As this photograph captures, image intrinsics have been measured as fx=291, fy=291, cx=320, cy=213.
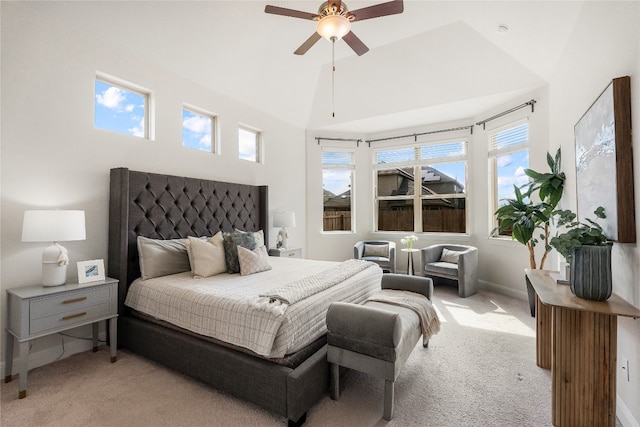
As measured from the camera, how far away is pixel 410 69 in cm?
467

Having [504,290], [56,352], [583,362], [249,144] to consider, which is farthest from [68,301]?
[504,290]

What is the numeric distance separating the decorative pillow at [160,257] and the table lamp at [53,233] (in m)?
0.57

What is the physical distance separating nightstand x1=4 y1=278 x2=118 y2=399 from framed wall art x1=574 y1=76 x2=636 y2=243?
3.96m

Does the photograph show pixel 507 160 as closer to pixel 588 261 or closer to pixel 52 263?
pixel 588 261

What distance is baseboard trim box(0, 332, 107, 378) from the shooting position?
2467 mm

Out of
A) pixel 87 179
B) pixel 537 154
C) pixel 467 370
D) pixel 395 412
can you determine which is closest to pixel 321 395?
pixel 395 412

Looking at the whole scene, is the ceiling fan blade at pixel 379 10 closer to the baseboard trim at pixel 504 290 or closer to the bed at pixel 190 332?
the bed at pixel 190 332

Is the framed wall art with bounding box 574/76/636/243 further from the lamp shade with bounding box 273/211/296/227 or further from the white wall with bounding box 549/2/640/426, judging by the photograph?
the lamp shade with bounding box 273/211/296/227

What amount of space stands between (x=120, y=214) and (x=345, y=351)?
259 centimetres

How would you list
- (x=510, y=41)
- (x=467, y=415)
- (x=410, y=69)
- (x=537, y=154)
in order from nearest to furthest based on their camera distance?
(x=467, y=415) → (x=510, y=41) → (x=537, y=154) → (x=410, y=69)

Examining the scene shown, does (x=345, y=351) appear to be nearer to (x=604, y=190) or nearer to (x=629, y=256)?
(x=629, y=256)

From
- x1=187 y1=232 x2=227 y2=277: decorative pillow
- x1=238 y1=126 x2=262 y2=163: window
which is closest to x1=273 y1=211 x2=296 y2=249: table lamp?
x1=238 y1=126 x2=262 y2=163: window

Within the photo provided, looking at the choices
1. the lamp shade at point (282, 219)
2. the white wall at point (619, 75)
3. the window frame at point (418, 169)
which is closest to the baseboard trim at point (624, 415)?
the white wall at point (619, 75)

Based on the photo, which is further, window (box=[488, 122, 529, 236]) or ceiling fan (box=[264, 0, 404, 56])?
window (box=[488, 122, 529, 236])
